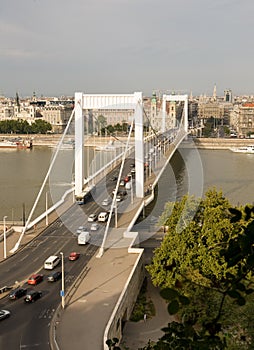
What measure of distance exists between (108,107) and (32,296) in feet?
13.7

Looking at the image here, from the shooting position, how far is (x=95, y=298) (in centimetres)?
353

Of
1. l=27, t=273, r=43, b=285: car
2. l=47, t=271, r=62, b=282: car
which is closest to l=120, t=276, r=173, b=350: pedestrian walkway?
l=47, t=271, r=62, b=282: car

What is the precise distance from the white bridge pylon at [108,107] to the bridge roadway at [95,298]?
2.06 meters

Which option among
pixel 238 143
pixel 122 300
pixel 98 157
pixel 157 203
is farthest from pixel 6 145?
pixel 122 300

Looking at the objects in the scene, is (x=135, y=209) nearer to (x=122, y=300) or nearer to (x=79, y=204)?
(x=79, y=204)

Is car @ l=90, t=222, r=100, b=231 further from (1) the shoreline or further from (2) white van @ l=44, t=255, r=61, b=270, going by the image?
(1) the shoreline

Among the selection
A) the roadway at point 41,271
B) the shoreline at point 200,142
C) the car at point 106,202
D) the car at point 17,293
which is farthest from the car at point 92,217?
the shoreline at point 200,142

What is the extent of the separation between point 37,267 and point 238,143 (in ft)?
53.5

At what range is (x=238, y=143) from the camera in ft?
63.8

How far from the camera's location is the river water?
26.3 feet

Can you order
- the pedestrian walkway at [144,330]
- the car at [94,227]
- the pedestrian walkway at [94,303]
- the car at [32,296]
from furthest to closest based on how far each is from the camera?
the car at [94,227]
the car at [32,296]
the pedestrian walkway at [144,330]
the pedestrian walkway at [94,303]

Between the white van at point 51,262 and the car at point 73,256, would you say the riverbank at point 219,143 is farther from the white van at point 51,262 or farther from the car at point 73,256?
the white van at point 51,262

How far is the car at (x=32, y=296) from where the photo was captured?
11.4ft

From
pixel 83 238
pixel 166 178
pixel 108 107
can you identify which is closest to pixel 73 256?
pixel 83 238
